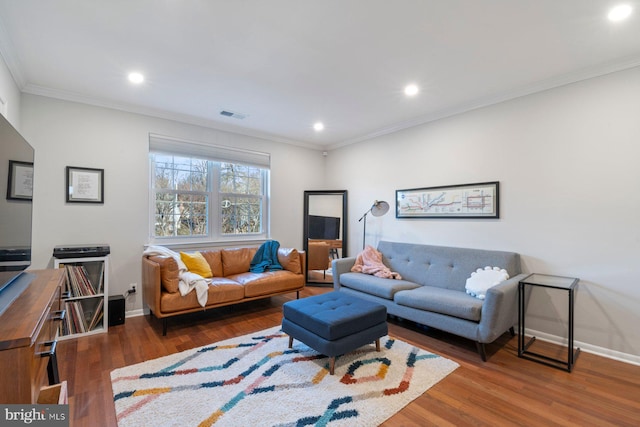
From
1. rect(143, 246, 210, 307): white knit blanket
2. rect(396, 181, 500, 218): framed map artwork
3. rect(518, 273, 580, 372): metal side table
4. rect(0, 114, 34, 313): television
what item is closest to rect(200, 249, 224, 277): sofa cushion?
rect(143, 246, 210, 307): white knit blanket

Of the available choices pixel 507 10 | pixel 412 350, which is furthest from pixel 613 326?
pixel 507 10

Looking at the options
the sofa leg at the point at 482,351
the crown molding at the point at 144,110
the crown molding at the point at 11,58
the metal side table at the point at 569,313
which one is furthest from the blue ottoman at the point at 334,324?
the crown molding at the point at 11,58

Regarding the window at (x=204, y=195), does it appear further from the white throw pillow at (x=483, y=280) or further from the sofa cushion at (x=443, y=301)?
the white throw pillow at (x=483, y=280)

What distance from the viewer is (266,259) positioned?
13.6 feet

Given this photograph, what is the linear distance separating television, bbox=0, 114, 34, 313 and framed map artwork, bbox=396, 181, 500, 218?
3790 millimetres

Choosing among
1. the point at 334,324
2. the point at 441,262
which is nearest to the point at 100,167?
the point at 334,324

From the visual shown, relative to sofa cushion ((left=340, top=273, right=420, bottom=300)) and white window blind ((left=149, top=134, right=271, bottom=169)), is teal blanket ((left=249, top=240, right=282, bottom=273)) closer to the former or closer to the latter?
sofa cushion ((left=340, top=273, right=420, bottom=300))

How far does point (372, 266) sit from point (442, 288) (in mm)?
880

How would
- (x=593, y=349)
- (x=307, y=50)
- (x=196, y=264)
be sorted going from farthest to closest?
1. (x=196, y=264)
2. (x=593, y=349)
3. (x=307, y=50)

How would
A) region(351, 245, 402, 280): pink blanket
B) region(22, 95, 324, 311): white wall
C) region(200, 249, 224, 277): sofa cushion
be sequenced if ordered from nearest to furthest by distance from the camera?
region(22, 95, 324, 311): white wall < region(351, 245, 402, 280): pink blanket < region(200, 249, 224, 277): sofa cushion

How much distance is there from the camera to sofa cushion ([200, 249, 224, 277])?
3779 mm

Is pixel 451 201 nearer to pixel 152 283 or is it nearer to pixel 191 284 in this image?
pixel 191 284

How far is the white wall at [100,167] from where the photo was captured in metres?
3.02

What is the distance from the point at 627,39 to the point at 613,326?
2.32 m
